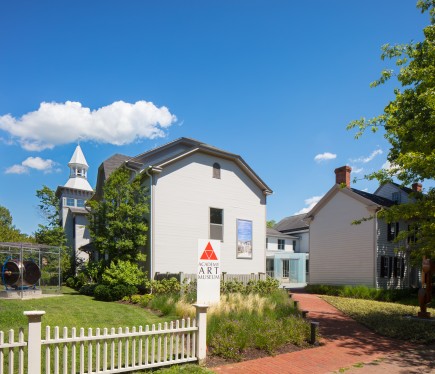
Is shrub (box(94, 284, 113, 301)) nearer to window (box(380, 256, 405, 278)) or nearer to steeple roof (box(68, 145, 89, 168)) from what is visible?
window (box(380, 256, 405, 278))

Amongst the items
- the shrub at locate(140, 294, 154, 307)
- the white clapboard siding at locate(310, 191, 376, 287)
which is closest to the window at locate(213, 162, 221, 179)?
the shrub at locate(140, 294, 154, 307)

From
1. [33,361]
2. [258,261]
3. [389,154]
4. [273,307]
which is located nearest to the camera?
[33,361]

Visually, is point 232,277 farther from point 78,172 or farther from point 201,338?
point 78,172

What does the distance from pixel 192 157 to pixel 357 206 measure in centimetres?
1305

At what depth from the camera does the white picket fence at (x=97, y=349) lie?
587 centimetres

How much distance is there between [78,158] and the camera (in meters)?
49.5

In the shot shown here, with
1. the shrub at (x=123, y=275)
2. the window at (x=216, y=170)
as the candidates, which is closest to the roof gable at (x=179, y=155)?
the window at (x=216, y=170)

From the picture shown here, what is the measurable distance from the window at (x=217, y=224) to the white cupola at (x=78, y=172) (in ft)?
96.0

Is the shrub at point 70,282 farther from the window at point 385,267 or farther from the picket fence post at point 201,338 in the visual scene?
the window at point 385,267

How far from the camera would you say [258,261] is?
77.0 ft

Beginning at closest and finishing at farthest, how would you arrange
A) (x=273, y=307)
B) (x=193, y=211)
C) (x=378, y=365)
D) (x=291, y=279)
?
(x=378, y=365) < (x=273, y=307) < (x=193, y=211) < (x=291, y=279)

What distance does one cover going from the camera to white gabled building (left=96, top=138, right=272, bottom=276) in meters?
19.1

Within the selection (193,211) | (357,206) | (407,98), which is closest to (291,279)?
(357,206)

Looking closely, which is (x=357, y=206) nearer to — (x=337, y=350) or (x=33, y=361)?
(x=337, y=350)
